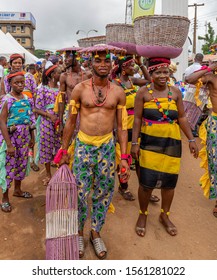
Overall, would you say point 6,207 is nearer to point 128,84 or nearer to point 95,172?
point 95,172

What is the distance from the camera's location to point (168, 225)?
131 inches

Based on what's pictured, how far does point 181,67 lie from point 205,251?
1050 centimetres

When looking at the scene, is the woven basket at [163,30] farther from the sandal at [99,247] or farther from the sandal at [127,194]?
the sandal at [127,194]

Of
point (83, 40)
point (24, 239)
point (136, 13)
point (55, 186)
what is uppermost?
point (136, 13)

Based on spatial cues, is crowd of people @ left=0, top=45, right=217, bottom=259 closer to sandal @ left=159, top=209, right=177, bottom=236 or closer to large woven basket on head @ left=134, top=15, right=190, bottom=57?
sandal @ left=159, top=209, right=177, bottom=236

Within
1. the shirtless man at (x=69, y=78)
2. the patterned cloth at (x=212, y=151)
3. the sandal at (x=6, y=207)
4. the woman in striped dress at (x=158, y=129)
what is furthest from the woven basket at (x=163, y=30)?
the sandal at (x=6, y=207)

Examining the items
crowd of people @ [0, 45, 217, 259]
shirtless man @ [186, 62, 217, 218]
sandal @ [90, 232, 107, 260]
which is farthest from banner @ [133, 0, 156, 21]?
sandal @ [90, 232, 107, 260]

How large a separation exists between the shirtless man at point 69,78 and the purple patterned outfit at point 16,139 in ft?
1.75

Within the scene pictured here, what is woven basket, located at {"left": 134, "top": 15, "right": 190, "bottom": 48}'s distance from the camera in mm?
2684

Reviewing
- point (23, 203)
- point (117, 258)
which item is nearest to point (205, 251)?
point (117, 258)

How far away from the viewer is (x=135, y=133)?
10.2 feet

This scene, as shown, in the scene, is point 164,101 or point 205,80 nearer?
point 164,101

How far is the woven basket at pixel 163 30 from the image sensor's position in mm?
2684

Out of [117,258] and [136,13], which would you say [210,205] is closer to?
[117,258]
